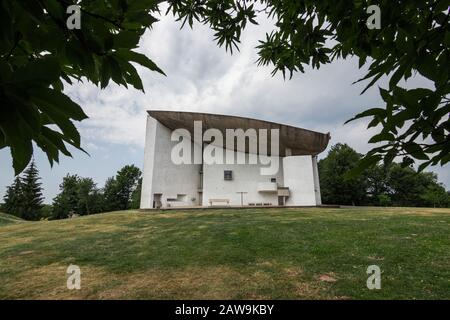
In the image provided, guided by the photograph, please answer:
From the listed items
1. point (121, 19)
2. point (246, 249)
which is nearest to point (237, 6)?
point (121, 19)

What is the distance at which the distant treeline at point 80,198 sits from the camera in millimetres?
53281

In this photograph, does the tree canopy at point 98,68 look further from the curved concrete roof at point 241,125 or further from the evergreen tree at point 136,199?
the evergreen tree at point 136,199

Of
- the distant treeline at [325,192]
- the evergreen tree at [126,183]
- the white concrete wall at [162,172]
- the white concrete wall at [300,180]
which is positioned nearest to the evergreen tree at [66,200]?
the distant treeline at [325,192]

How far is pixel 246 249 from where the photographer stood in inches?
312

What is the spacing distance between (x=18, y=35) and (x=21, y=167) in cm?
39

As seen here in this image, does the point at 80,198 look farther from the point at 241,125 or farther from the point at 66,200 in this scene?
the point at 241,125

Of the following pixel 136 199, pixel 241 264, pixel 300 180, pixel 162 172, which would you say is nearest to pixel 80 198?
pixel 136 199

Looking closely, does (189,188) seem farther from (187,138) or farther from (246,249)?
(246,249)

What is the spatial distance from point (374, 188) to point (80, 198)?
2322 inches

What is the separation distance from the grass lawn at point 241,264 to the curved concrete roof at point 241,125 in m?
18.1

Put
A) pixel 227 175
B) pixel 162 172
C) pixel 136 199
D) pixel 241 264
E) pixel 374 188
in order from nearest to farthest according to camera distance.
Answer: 1. pixel 241 264
2. pixel 162 172
3. pixel 227 175
4. pixel 374 188
5. pixel 136 199

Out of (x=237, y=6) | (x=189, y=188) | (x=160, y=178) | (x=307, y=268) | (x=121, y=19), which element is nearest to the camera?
(x=121, y=19)

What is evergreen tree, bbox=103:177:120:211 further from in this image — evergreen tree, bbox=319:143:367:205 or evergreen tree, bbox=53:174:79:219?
evergreen tree, bbox=319:143:367:205

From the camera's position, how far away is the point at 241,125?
28.5m
